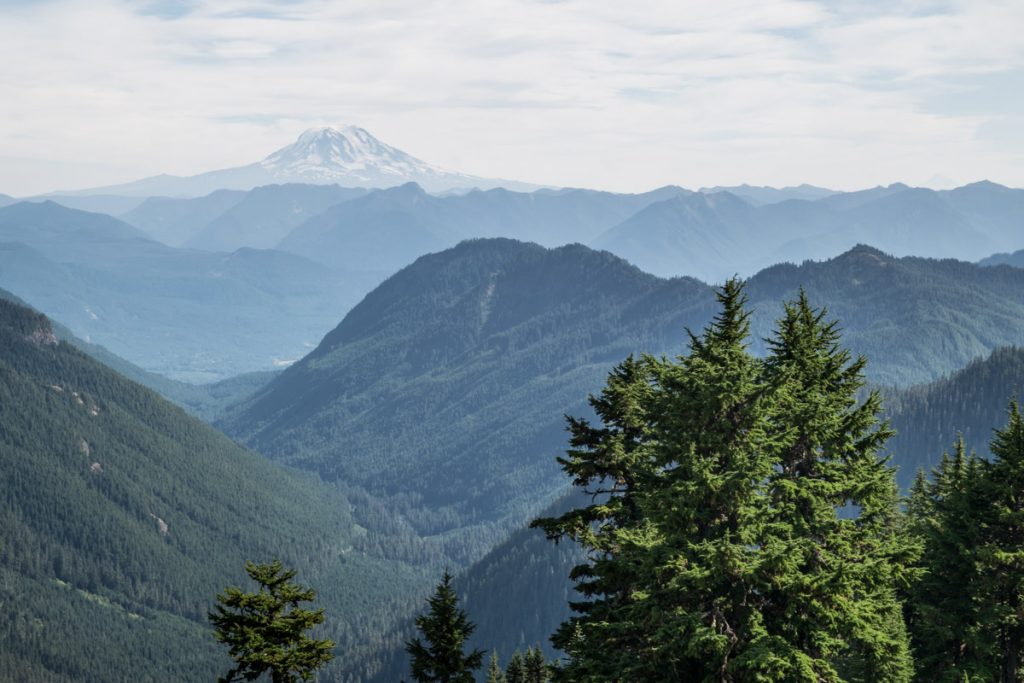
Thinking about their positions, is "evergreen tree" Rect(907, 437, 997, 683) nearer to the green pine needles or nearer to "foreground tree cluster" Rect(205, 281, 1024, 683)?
"foreground tree cluster" Rect(205, 281, 1024, 683)

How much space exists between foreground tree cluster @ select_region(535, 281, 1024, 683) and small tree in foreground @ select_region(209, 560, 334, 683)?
1022 centimetres

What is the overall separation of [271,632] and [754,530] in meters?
17.2

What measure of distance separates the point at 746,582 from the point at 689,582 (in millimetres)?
2054

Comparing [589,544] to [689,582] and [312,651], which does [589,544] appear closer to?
[689,582]

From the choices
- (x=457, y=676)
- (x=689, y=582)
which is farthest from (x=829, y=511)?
(x=457, y=676)

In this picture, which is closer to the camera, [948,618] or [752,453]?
[752,453]

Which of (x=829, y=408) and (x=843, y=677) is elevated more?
(x=829, y=408)

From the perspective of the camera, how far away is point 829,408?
36969mm

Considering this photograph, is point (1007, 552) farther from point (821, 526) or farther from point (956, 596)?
point (821, 526)

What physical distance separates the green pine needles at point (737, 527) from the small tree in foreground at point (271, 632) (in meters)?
10.2

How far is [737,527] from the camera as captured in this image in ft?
112

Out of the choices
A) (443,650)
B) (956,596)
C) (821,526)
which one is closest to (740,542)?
(821,526)

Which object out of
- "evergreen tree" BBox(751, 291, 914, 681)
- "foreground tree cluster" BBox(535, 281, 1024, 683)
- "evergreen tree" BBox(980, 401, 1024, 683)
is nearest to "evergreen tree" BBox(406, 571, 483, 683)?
"foreground tree cluster" BBox(535, 281, 1024, 683)

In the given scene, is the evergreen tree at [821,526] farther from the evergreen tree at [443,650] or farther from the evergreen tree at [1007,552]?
the evergreen tree at [443,650]
